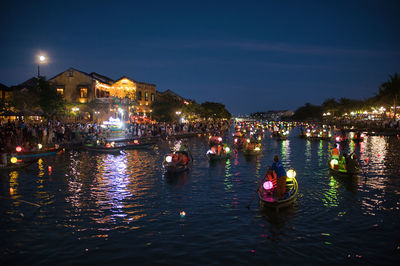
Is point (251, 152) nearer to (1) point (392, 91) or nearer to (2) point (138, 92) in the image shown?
(2) point (138, 92)

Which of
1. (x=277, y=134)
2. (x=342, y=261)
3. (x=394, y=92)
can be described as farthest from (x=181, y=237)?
(x=394, y=92)

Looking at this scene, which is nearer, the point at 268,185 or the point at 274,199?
the point at 268,185

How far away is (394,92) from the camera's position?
79.9 meters

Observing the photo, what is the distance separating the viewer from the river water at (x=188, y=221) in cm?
844

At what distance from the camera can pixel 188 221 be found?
426 inches

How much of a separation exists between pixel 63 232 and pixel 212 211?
5162mm

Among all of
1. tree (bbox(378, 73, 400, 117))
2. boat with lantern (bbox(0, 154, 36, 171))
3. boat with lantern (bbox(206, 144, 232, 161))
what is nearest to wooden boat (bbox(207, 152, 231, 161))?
boat with lantern (bbox(206, 144, 232, 161))

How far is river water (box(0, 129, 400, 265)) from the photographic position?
8438mm

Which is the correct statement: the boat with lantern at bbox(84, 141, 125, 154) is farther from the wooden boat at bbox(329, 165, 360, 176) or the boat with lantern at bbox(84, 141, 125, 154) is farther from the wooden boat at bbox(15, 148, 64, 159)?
the wooden boat at bbox(329, 165, 360, 176)

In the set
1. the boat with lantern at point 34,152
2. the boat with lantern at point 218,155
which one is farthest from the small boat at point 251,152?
the boat with lantern at point 34,152

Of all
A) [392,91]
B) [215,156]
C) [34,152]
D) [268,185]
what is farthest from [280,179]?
[392,91]

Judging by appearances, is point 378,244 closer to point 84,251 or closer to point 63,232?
point 84,251

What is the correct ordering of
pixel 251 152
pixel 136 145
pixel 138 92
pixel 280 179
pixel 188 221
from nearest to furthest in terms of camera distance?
pixel 188 221 < pixel 280 179 < pixel 251 152 < pixel 136 145 < pixel 138 92

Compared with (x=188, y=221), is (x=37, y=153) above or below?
above
